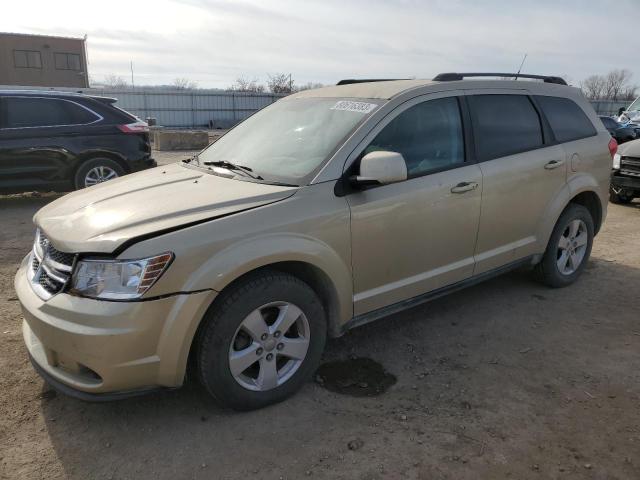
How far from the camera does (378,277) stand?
326cm

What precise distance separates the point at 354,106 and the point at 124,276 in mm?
1854

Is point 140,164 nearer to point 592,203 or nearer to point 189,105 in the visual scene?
point 592,203

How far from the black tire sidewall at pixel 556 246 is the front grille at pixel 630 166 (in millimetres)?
4269

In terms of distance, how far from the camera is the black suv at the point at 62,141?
738 cm

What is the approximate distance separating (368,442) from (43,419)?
5.87 ft

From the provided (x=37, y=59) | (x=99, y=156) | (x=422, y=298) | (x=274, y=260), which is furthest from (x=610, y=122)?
(x=37, y=59)

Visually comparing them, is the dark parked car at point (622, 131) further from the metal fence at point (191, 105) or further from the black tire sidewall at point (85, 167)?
the metal fence at point (191, 105)

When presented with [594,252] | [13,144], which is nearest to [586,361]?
[594,252]

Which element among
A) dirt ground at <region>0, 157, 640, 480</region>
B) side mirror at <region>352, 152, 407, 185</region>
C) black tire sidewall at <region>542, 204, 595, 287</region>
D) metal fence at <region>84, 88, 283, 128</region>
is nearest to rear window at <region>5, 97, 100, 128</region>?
dirt ground at <region>0, 157, 640, 480</region>

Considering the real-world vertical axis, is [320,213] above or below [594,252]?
above

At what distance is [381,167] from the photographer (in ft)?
9.53

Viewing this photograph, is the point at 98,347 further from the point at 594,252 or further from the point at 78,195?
the point at 594,252

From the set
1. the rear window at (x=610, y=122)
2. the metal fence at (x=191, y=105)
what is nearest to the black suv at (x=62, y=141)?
the rear window at (x=610, y=122)

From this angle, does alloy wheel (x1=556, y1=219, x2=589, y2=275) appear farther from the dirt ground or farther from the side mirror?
the side mirror
